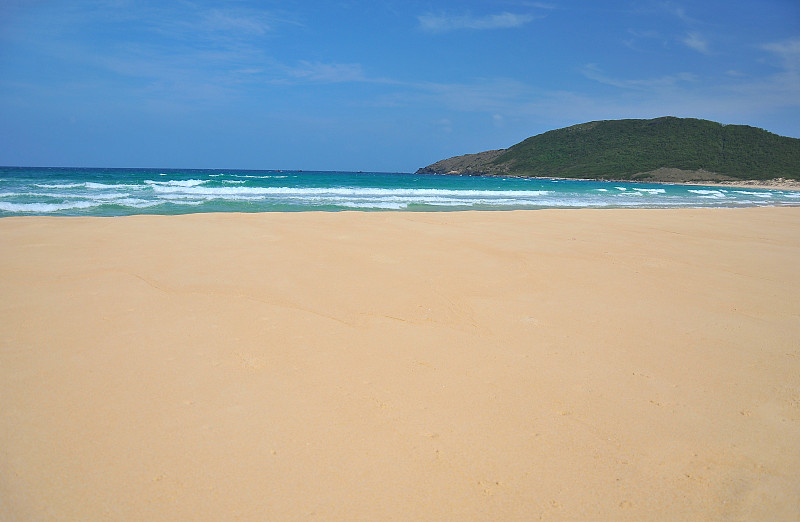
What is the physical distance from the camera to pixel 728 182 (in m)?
56.3

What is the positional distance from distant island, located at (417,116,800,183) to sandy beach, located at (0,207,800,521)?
67.3 metres

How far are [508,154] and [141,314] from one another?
342 feet

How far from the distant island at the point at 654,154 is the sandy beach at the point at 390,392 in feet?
221

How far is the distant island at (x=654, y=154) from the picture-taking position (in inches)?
2467

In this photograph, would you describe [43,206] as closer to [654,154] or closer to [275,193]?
[275,193]

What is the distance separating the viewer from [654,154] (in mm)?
73250

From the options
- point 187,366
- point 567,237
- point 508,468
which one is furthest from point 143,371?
point 567,237

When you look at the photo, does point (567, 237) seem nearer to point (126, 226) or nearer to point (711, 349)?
point (711, 349)

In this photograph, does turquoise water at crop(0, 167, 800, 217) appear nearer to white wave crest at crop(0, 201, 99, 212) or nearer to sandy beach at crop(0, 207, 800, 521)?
white wave crest at crop(0, 201, 99, 212)

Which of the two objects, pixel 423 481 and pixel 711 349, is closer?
pixel 423 481

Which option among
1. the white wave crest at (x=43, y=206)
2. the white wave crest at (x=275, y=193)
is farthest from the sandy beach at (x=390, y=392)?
the white wave crest at (x=275, y=193)

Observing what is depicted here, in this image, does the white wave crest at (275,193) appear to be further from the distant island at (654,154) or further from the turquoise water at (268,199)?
the distant island at (654,154)

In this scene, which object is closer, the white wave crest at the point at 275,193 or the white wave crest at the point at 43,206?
the white wave crest at the point at 43,206

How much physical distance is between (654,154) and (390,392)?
273 ft
